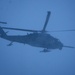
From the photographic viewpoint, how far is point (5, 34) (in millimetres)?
10711

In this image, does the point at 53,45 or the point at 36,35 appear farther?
the point at 53,45

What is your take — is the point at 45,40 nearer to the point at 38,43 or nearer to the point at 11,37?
the point at 38,43

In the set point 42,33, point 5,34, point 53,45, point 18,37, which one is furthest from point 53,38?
point 5,34

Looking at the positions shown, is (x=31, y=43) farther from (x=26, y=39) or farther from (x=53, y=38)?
(x=53, y=38)

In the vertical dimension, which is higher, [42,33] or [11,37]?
[42,33]

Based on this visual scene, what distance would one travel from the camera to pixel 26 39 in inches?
412

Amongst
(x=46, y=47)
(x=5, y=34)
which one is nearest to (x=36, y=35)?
(x=46, y=47)

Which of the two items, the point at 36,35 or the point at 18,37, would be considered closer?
the point at 36,35

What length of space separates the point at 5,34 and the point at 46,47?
105 inches

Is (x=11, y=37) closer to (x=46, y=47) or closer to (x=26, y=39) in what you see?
(x=26, y=39)

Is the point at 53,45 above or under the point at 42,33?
under

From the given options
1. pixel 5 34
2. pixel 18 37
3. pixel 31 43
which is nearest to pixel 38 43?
pixel 31 43

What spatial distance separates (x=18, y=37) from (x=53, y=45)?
2.26m

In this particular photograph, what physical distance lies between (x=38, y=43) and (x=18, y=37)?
1.30 meters
